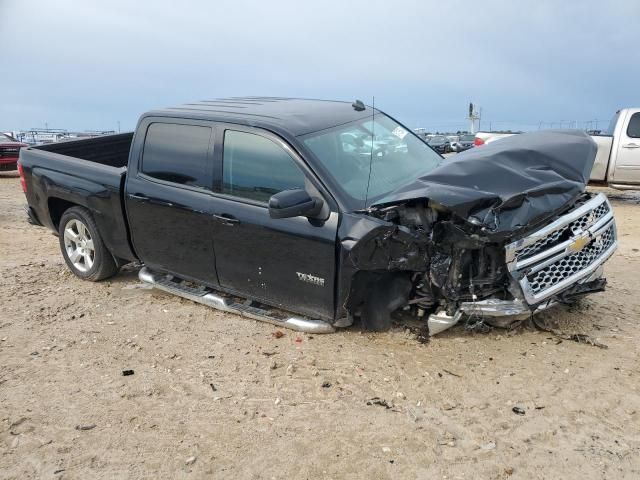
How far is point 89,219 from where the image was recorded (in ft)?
18.2

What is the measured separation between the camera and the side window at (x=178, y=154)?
15.2 feet

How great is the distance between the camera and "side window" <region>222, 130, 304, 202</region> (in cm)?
420

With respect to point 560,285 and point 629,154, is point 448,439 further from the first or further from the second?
point 629,154

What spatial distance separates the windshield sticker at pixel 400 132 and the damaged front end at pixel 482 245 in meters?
1.09

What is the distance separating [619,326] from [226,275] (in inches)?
123

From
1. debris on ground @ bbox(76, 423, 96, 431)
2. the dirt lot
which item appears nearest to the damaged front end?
the dirt lot

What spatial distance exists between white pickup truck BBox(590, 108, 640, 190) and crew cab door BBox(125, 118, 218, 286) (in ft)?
30.7

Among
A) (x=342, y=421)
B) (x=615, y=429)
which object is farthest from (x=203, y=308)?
(x=615, y=429)

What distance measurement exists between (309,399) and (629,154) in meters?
10.4

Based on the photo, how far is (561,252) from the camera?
3.80m

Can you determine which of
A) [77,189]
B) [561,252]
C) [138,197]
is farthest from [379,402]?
[77,189]

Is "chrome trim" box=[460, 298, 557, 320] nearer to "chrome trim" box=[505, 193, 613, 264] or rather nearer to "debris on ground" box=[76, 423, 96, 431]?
"chrome trim" box=[505, 193, 613, 264]

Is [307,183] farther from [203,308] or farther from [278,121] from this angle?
[203,308]

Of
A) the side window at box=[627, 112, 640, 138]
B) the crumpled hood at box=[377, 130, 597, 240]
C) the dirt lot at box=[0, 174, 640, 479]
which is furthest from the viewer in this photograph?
the side window at box=[627, 112, 640, 138]
